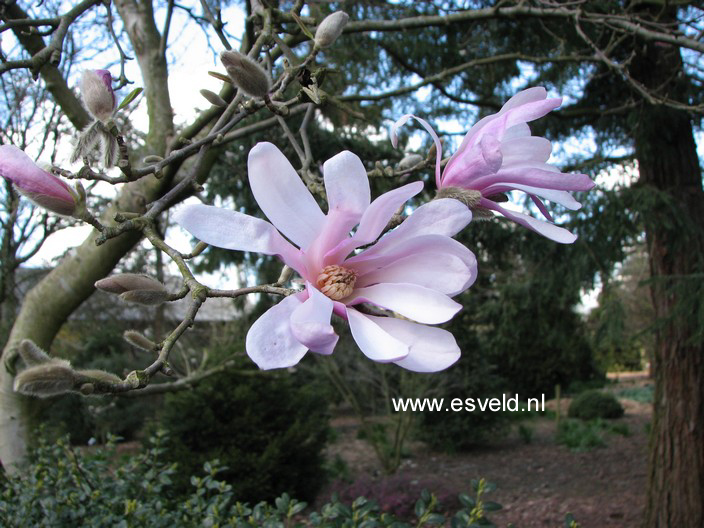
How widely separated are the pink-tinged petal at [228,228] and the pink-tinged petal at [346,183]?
7 centimetres

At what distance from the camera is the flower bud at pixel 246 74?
28.9 inches

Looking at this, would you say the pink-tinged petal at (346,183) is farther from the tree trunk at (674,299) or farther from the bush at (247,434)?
the bush at (247,434)

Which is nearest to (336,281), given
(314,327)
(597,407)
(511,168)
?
(314,327)

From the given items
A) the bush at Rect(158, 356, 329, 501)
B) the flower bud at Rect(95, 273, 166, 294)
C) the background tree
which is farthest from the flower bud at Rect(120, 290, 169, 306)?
the bush at Rect(158, 356, 329, 501)

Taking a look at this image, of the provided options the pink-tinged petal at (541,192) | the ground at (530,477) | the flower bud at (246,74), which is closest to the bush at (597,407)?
the ground at (530,477)

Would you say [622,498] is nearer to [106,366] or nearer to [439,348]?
[439,348]

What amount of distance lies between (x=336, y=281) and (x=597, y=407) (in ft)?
40.5

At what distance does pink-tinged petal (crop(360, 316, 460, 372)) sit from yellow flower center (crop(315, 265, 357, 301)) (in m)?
0.06

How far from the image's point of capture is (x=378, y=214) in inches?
21.9

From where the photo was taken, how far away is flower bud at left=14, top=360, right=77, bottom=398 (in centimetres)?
64

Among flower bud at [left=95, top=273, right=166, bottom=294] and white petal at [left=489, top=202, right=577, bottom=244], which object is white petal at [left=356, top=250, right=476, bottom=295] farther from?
flower bud at [left=95, top=273, right=166, bottom=294]

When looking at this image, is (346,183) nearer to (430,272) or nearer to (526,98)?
(430,272)

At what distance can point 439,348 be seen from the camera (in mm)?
529

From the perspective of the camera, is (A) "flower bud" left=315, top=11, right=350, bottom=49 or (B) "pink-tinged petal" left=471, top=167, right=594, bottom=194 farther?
(A) "flower bud" left=315, top=11, right=350, bottom=49
